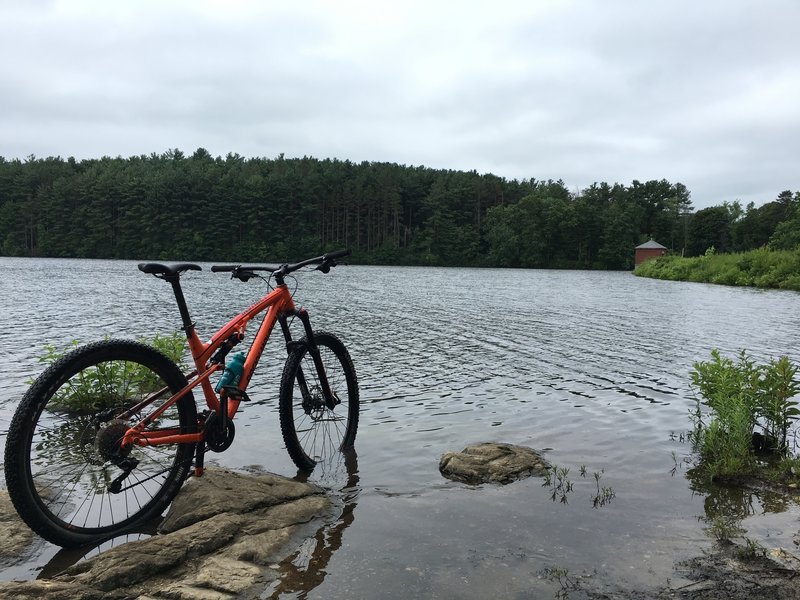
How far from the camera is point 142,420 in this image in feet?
13.8

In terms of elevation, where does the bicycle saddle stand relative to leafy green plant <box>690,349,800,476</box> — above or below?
above

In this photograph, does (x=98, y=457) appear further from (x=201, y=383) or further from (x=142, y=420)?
(x=201, y=383)

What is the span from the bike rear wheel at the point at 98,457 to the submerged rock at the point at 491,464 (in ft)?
8.64

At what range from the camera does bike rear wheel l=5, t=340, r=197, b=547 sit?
3684 millimetres

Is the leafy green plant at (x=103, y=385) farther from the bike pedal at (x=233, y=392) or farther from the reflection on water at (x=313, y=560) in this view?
the reflection on water at (x=313, y=560)

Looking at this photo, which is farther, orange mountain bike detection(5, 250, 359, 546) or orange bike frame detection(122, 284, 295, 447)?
orange bike frame detection(122, 284, 295, 447)

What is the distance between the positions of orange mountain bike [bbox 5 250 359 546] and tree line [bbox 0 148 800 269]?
118 meters

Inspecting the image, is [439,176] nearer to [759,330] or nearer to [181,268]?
[759,330]

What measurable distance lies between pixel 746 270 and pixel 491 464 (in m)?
55.3

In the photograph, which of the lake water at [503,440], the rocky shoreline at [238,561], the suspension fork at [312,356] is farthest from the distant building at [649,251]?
the rocky shoreline at [238,561]

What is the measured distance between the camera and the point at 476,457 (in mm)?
6094

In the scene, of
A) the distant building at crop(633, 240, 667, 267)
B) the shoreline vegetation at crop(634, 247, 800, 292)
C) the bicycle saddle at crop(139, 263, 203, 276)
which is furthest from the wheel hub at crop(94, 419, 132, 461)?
the distant building at crop(633, 240, 667, 267)

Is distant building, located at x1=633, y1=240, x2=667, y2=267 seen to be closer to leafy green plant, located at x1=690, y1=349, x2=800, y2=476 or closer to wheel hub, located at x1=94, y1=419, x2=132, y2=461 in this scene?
leafy green plant, located at x1=690, y1=349, x2=800, y2=476

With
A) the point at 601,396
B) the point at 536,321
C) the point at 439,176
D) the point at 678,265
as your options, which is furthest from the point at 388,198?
the point at 601,396
